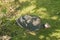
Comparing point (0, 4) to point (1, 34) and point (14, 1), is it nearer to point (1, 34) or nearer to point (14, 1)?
point (14, 1)

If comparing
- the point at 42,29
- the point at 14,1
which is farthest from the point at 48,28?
the point at 14,1

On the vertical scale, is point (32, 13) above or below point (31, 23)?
above

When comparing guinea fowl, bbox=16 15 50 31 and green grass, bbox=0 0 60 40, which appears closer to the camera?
green grass, bbox=0 0 60 40

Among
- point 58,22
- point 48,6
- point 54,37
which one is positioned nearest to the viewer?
point 54,37

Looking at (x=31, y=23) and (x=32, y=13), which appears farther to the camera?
→ (x=32, y=13)
